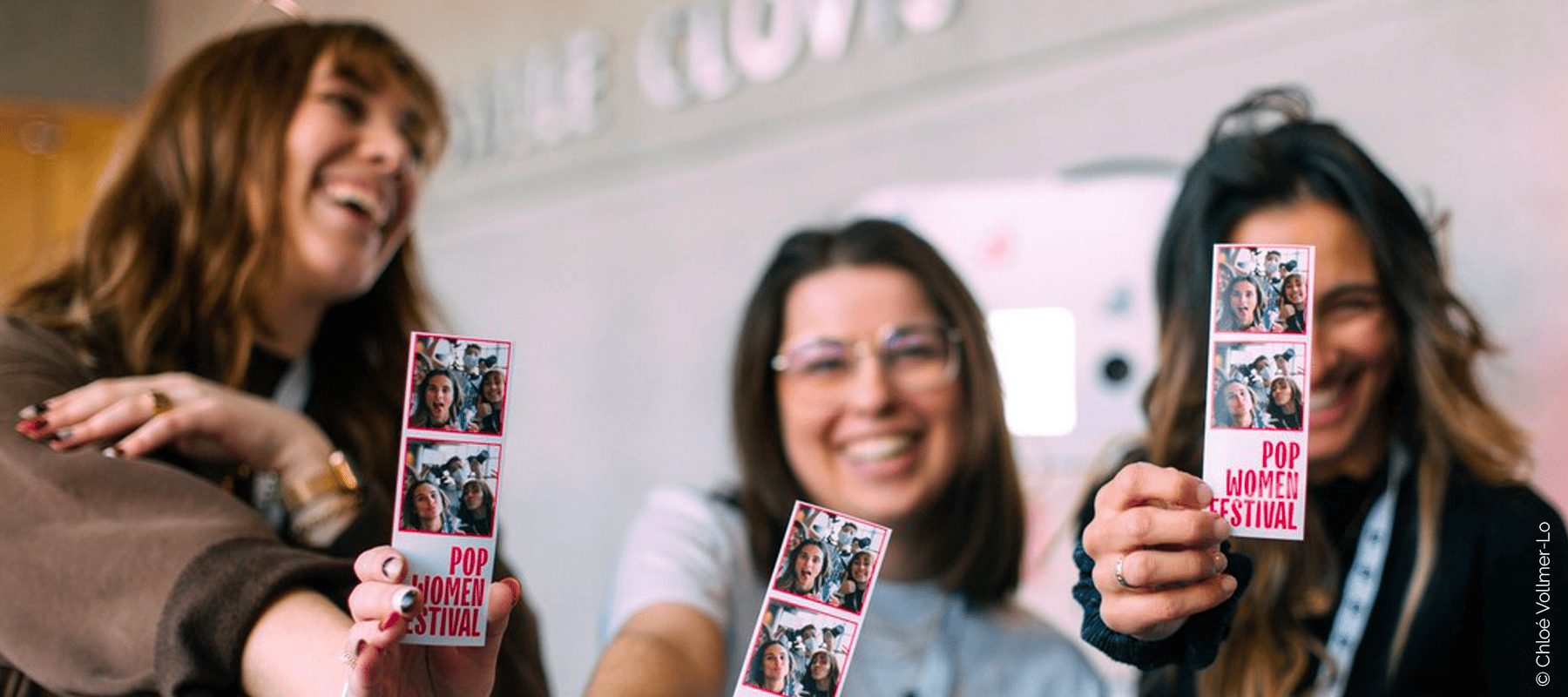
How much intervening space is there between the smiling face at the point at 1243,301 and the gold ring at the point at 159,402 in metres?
1.11

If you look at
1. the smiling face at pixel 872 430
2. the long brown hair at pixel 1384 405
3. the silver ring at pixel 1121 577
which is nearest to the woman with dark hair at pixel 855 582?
the silver ring at pixel 1121 577

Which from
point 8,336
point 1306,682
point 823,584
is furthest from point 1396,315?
point 8,336

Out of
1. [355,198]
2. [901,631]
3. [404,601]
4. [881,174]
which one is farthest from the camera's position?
[881,174]

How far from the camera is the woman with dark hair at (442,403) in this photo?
1382 mm

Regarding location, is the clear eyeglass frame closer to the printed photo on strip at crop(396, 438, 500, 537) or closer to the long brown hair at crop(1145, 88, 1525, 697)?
the long brown hair at crop(1145, 88, 1525, 697)

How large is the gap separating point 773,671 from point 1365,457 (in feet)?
3.32

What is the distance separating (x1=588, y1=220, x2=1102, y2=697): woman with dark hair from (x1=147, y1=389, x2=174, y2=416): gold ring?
33.3 inches

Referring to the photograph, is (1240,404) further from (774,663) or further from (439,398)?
(439,398)

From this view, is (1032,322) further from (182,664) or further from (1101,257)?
(182,664)

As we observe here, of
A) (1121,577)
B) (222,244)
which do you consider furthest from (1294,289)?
(222,244)

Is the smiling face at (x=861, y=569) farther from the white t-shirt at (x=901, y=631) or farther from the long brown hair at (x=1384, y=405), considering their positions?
the white t-shirt at (x=901, y=631)

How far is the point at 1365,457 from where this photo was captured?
6.83 feet

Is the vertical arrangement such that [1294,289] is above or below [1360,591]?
above
